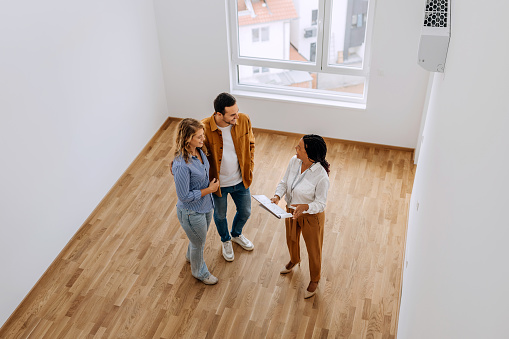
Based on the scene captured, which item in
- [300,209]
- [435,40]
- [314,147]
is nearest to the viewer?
[435,40]

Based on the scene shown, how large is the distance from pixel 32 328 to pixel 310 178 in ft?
8.33

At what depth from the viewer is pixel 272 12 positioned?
5465mm

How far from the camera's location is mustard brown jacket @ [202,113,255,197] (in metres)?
3.74

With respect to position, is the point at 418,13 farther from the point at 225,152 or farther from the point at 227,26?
the point at 225,152

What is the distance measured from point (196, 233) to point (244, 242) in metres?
0.82

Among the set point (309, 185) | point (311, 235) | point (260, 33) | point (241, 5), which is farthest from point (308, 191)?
point (241, 5)

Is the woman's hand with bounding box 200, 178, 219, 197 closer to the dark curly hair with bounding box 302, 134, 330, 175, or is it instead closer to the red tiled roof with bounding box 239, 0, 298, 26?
the dark curly hair with bounding box 302, 134, 330, 175

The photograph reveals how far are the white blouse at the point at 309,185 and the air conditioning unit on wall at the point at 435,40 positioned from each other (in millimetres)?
992

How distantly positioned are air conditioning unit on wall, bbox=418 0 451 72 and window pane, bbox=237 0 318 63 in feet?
7.10

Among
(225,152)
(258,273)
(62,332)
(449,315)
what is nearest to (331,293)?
(258,273)

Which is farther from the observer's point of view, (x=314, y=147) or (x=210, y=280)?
(x=210, y=280)

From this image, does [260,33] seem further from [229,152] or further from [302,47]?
[229,152]

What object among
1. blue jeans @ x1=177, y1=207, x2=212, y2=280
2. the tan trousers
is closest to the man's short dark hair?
blue jeans @ x1=177, y1=207, x2=212, y2=280

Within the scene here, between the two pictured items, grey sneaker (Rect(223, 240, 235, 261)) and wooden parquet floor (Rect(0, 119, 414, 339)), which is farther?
grey sneaker (Rect(223, 240, 235, 261))
